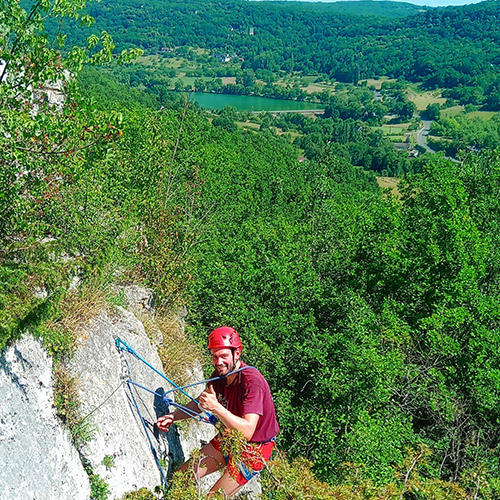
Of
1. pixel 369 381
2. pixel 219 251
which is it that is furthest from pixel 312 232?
pixel 369 381

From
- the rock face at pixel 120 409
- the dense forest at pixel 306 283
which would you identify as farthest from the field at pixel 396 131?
the rock face at pixel 120 409

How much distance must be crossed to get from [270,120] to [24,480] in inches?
6490

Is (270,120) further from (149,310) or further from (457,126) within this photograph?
(149,310)

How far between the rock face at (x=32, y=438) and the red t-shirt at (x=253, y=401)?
1740mm

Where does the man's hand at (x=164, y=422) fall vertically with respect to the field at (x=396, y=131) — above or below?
above

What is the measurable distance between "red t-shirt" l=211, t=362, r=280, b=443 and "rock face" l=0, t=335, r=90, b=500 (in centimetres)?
174

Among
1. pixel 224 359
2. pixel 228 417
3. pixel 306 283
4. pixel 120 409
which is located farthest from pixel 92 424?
pixel 306 283

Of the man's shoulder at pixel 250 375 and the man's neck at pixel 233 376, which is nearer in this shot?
the man's shoulder at pixel 250 375

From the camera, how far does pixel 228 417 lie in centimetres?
501

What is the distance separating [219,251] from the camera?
18.3 meters

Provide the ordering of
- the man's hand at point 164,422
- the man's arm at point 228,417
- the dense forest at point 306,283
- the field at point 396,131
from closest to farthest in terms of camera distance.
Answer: the man's arm at point 228,417, the dense forest at point 306,283, the man's hand at point 164,422, the field at point 396,131

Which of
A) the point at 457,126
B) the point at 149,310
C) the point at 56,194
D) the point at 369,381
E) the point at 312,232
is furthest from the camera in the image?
the point at 457,126

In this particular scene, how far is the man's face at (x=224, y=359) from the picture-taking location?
18.1 feet

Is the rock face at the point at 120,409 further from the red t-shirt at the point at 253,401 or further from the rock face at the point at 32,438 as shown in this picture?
the red t-shirt at the point at 253,401
